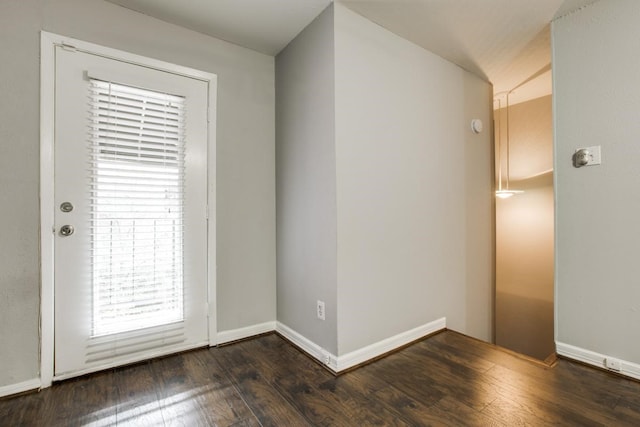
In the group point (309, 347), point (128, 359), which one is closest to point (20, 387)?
point (128, 359)

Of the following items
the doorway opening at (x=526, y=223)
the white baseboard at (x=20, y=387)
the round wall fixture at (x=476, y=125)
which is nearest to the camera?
the white baseboard at (x=20, y=387)

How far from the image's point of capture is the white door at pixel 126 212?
1.86m

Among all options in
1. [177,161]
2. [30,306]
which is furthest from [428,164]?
[30,306]

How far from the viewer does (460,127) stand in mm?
2896

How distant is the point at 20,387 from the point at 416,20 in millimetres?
3378

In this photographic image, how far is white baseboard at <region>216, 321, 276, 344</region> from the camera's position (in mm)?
2380

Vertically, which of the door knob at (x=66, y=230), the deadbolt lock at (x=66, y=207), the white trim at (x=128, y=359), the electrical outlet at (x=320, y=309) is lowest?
the white trim at (x=128, y=359)

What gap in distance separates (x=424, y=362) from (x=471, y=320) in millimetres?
1213

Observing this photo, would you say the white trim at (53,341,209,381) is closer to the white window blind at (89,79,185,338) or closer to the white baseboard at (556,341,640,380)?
the white window blind at (89,79,185,338)

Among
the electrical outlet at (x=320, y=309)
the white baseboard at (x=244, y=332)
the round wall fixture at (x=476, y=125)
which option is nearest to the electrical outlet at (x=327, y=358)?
the electrical outlet at (x=320, y=309)

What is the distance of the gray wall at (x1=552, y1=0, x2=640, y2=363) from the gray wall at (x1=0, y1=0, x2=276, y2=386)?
2.21 m

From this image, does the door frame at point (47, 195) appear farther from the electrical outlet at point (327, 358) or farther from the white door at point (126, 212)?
the electrical outlet at point (327, 358)

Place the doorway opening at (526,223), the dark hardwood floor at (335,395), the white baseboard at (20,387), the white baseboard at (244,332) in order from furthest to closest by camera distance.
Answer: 1. the doorway opening at (526,223)
2. the white baseboard at (244,332)
3. the white baseboard at (20,387)
4. the dark hardwood floor at (335,395)

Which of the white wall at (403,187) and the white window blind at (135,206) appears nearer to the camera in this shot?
the white window blind at (135,206)
